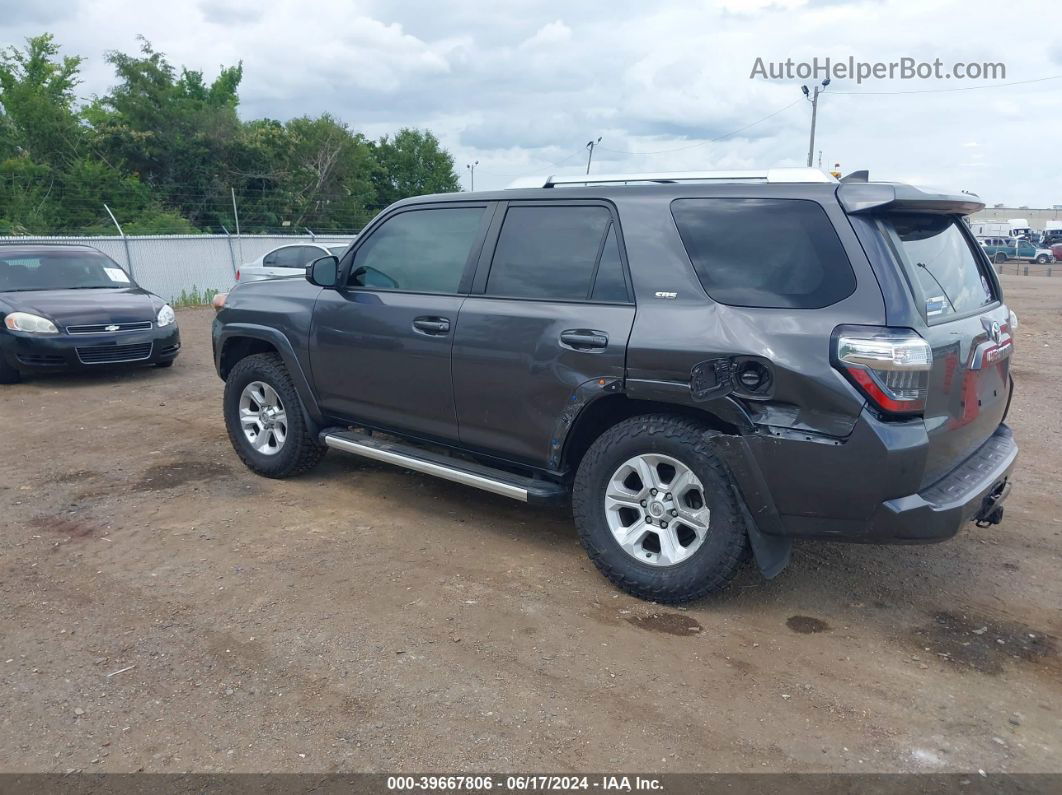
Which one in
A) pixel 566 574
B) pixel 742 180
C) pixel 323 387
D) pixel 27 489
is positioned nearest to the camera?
pixel 742 180

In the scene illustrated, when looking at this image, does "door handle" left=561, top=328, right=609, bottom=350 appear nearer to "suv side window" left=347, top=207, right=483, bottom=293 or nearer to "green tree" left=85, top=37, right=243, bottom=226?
"suv side window" left=347, top=207, right=483, bottom=293

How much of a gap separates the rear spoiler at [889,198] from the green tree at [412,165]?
1959 inches

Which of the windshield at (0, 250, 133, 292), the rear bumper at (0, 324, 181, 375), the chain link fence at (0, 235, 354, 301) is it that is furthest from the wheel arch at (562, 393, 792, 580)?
the chain link fence at (0, 235, 354, 301)

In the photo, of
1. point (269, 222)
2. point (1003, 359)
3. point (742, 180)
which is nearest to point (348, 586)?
point (742, 180)

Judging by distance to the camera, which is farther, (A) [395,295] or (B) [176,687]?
(A) [395,295]

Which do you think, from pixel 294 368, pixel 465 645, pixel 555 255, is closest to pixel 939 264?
pixel 555 255

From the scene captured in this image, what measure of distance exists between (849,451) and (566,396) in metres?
1.35

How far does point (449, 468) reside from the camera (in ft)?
15.6

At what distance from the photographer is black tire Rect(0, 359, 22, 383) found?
9.36m

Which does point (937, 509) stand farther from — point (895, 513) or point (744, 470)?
point (744, 470)

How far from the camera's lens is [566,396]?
4238 mm

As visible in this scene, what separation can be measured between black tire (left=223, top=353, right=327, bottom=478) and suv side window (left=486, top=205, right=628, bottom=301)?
69.0 inches

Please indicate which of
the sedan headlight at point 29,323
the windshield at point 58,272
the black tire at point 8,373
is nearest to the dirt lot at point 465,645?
the sedan headlight at point 29,323
